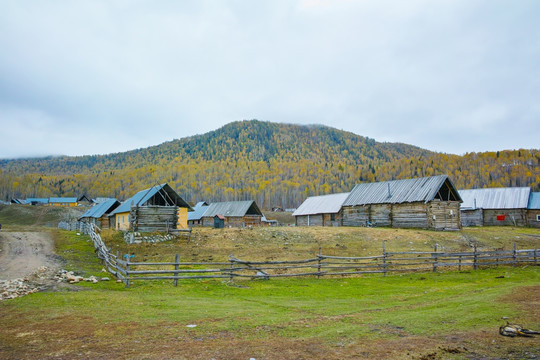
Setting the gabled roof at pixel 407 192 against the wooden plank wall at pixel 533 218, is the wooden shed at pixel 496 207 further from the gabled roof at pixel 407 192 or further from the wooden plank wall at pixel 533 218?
the gabled roof at pixel 407 192

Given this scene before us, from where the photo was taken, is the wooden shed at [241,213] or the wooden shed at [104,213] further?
the wooden shed at [241,213]

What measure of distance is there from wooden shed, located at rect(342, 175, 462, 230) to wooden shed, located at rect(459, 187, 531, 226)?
61.1ft

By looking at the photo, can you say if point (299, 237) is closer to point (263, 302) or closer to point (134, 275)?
point (134, 275)

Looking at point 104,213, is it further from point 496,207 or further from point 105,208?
point 496,207

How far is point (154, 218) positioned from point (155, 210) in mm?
896

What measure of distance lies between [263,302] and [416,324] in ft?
19.6

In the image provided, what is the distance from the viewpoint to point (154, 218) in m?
39.8

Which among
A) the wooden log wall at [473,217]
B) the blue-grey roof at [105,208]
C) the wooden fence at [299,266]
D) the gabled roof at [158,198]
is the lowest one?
the wooden fence at [299,266]

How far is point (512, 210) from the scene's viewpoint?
196 ft

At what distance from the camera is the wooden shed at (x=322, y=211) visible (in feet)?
185

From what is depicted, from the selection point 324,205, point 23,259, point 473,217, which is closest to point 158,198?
point 23,259

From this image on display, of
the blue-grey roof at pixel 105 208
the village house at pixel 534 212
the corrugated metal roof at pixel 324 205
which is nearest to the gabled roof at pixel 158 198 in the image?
the blue-grey roof at pixel 105 208

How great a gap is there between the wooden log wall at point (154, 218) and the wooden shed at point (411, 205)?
1009 inches

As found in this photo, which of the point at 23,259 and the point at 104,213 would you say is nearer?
the point at 23,259
